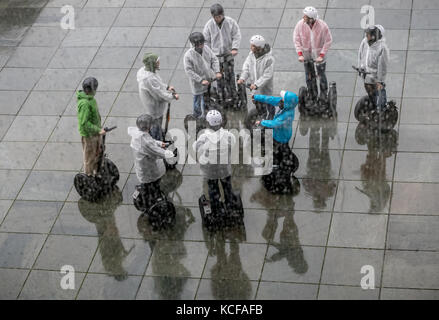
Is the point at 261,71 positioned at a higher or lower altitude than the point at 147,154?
higher

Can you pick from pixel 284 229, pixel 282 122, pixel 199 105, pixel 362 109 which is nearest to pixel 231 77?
Result: pixel 199 105

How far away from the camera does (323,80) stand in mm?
13430

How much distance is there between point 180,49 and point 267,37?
5.80ft

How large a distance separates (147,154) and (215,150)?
3.37ft

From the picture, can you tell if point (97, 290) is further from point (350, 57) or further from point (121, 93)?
point (350, 57)

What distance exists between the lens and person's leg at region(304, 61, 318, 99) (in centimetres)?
1330

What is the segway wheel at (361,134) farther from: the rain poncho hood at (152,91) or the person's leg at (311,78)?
the rain poncho hood at (152,91)

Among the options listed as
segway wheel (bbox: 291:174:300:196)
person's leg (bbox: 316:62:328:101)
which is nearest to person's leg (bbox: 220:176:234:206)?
segway wheel (bbox: 291:174:300:196)

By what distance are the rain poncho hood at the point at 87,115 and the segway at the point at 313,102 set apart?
12.0 ft

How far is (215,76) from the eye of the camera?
1316 cm

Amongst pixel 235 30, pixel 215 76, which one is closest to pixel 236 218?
pixel 215 76

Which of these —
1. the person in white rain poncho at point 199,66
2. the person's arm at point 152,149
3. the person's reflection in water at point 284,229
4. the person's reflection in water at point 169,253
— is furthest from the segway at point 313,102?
the person's arm at point 152,149

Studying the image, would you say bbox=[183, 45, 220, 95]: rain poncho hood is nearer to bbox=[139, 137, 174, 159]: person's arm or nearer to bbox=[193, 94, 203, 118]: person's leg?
bbox=[193, 94, 203, 118]: person's leg

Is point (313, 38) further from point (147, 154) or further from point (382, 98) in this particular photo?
point (147, 154)
